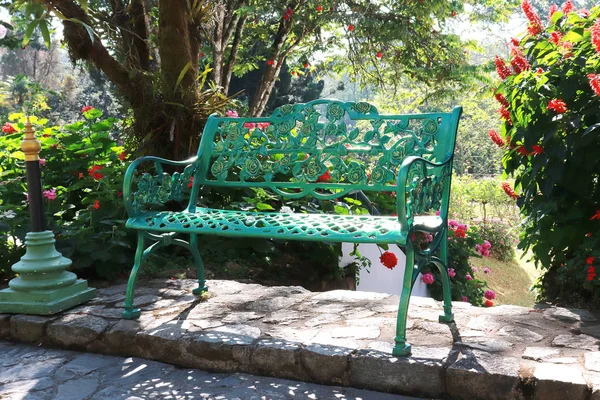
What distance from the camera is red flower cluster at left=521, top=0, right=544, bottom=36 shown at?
3238mm

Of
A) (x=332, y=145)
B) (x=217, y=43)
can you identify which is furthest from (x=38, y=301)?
(x=217, y=43)

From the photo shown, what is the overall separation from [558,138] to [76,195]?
335cm

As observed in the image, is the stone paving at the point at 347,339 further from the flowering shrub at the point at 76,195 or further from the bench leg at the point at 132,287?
the flowering shrub at the point at 76,195

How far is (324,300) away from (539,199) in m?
1.34

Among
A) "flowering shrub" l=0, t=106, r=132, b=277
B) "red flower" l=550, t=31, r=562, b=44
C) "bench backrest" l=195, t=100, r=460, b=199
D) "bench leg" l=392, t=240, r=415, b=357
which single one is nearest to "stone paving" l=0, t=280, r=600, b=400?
"bench leg" l=392, t=240, r=415, b=357

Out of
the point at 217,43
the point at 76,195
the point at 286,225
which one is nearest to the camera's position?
the point at 286,225

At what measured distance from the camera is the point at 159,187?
123 inches

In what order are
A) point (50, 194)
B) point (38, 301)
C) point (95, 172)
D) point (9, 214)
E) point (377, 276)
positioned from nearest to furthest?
point (38, 301), point (9, 214), point (50, 194), point (95, 172), point (377, 276)

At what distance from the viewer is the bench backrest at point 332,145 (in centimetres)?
296

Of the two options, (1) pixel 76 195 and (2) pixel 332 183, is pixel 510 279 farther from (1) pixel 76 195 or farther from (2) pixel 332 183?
(1) pixel 76 195

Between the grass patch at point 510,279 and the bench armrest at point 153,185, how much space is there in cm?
503

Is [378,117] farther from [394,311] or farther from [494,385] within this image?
[494,385]

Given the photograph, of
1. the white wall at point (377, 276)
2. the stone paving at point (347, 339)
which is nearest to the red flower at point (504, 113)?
the stone paving at point (347, 339)

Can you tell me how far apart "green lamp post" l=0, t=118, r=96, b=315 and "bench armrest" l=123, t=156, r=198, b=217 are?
1.68 ft
